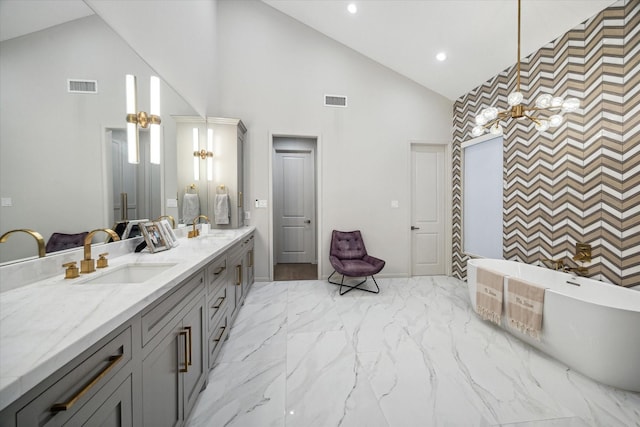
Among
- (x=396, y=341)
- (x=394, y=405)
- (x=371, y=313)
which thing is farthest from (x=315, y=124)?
(x=394, y=405)

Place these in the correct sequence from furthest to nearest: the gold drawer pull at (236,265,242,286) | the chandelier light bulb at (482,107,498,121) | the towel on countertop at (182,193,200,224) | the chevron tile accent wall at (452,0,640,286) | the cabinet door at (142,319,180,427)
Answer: the towel on countertop at (182,193,200,224), the gold drawer pull at (236,265,242,286), the chevron tile accent wall at (452,0,640,286), the chandelier light bulb at (482,107,498,121), the cabinet door at (142,319,180,427)

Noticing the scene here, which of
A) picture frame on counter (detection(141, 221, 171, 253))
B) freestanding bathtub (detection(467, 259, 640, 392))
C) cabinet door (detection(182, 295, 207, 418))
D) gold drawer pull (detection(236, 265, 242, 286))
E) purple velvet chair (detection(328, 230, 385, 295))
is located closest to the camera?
cabinet door (detection(182, 295, 207, 418))

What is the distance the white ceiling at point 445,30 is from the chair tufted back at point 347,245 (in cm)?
258

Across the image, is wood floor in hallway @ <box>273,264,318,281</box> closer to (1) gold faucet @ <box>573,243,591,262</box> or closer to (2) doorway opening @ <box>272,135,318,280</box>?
(2) doorway opening @ <box>272,135,318,280</box>

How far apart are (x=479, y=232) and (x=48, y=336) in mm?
4180

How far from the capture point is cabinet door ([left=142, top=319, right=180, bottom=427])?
2.97ft

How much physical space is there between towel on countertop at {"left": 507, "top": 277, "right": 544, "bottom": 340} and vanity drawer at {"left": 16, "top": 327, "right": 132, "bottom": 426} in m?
2.60

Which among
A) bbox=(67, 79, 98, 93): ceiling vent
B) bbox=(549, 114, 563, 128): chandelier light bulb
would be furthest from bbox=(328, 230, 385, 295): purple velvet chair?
bbox=(67, 79, 98, 93): ceiling vent

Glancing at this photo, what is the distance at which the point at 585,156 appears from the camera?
89.6 inches

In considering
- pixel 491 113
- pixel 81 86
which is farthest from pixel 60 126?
pixel 491 113

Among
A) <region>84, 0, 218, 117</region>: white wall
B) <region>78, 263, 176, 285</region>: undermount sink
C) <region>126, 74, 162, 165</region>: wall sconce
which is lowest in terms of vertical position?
<region>78, 263, 176, 285</region>: undermount sink

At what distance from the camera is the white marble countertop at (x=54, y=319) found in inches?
18.4

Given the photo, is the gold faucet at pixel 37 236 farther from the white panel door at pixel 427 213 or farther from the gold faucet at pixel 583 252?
the white panel door at pixel 427 213

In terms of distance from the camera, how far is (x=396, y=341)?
2.13m
